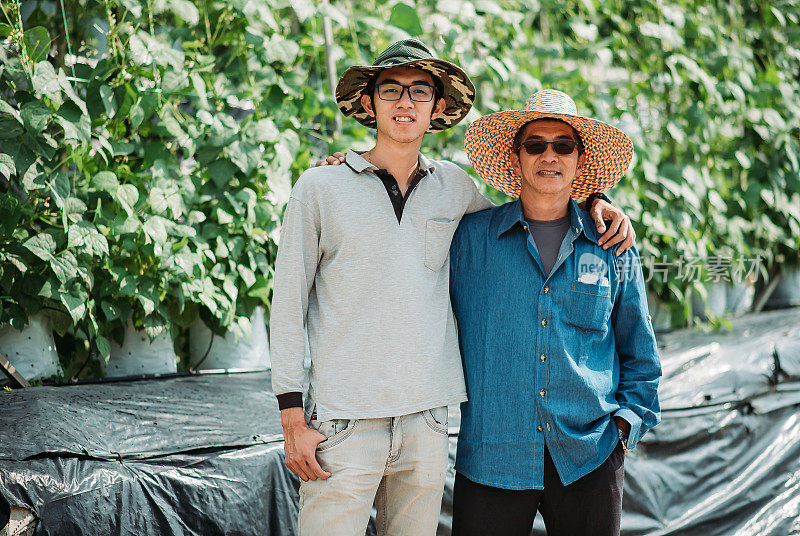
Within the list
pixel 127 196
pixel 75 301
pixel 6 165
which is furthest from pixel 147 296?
pixel 6 165

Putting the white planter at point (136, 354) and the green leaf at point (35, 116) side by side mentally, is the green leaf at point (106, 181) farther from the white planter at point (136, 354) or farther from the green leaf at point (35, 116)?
the white planter at point (136, 354)

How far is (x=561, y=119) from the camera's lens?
195 centimetres

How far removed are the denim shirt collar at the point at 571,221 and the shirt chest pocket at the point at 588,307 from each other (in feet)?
0.43

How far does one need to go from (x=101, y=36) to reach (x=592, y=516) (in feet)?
7.84

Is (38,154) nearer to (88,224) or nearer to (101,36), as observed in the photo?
(88,224)

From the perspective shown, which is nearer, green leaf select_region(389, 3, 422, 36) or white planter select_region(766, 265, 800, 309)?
green leaf select_region(389, 3, 422, 36)

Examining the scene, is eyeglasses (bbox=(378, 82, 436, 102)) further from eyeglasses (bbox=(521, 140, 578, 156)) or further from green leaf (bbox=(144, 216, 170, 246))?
green leaf (bbox=(144, 216, 170, 246))

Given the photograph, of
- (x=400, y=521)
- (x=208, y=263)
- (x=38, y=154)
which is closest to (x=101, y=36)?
(x=38, y=154)

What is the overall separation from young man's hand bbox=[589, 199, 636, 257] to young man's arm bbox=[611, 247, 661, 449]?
0.03 meters

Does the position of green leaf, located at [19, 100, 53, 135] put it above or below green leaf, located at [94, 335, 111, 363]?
above

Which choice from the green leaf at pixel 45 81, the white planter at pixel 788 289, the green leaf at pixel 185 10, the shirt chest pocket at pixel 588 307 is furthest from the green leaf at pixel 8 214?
the white planter at pixel 788 289

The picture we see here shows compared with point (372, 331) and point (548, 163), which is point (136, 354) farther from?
point (548, 163)

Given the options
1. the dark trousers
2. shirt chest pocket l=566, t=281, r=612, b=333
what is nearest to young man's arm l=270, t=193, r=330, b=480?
the dark trousers

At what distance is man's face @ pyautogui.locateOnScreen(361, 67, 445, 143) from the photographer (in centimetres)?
177
